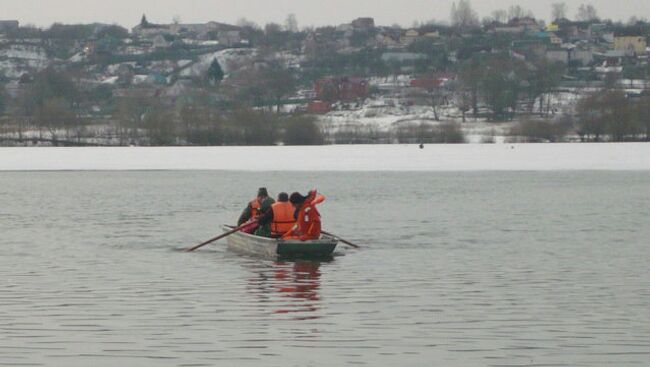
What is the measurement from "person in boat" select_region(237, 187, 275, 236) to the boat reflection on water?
4.01 ft

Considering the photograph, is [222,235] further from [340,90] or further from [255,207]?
[340,90]

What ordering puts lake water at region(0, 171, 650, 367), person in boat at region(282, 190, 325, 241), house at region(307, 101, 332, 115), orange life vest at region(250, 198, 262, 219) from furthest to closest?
house at region(307, 101, 332, 115) → orange life vest at region(250, 198, 262, 219) → person in boat at region(282, 190, 325, 241) → lake water at region(0, 171, 650, 367)

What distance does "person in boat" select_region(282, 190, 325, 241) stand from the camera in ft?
85.4

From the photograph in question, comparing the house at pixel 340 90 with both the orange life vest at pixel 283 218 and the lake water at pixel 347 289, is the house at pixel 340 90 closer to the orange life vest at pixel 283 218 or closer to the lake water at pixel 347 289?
the lake water at pixel 347 289

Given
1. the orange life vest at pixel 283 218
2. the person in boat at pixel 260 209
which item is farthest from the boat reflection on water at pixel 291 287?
the person in boat at pixel 260 209

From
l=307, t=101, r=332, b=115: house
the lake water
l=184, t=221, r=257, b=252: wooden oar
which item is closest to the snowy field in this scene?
the lake water

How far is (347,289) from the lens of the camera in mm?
22125

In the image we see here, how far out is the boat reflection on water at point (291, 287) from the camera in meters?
19.9

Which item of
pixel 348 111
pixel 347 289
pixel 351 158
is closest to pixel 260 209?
pixel 347 289

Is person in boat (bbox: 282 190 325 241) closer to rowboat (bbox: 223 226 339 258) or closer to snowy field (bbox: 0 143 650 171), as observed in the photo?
rowboat (bbox: 223 226 339 258)

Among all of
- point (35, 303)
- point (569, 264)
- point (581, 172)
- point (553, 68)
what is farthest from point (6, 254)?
point (553, 68)

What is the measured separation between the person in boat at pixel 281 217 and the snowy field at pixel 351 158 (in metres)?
37.6

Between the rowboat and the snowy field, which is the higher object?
the rowboat

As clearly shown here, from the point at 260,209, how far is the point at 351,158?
45.6 meters
